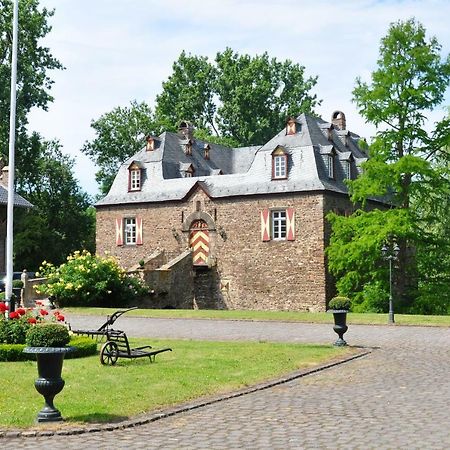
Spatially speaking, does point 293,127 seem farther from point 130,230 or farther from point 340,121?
point 130,230

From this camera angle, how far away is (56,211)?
5472 cm

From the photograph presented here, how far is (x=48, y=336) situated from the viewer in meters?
9.09

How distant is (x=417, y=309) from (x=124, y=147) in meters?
30.1

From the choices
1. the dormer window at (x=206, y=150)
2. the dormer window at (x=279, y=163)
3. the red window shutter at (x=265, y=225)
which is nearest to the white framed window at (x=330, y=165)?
the dormer window at (x=279, y=163)

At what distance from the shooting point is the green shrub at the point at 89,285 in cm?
3152

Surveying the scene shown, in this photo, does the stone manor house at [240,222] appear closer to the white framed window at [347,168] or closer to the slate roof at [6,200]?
the white framed window at [347,168]

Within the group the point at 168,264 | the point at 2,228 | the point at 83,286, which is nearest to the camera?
the point at 83,286

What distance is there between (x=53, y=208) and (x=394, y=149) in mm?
30287

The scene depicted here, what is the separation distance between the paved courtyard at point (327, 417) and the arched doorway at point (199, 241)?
2383cm

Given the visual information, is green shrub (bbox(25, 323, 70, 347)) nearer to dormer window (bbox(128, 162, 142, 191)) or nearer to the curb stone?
the curb stone

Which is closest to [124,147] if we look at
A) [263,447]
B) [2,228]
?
[2,228]

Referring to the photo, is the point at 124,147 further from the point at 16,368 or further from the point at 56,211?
the point at 16,368

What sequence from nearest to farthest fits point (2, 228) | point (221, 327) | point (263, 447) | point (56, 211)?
1. point (263, 447)
2. point (221, 327)
3. point (2, 228)
4. point (56, 211)

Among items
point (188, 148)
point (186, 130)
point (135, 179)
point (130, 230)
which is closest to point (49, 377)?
point (130, 230)
